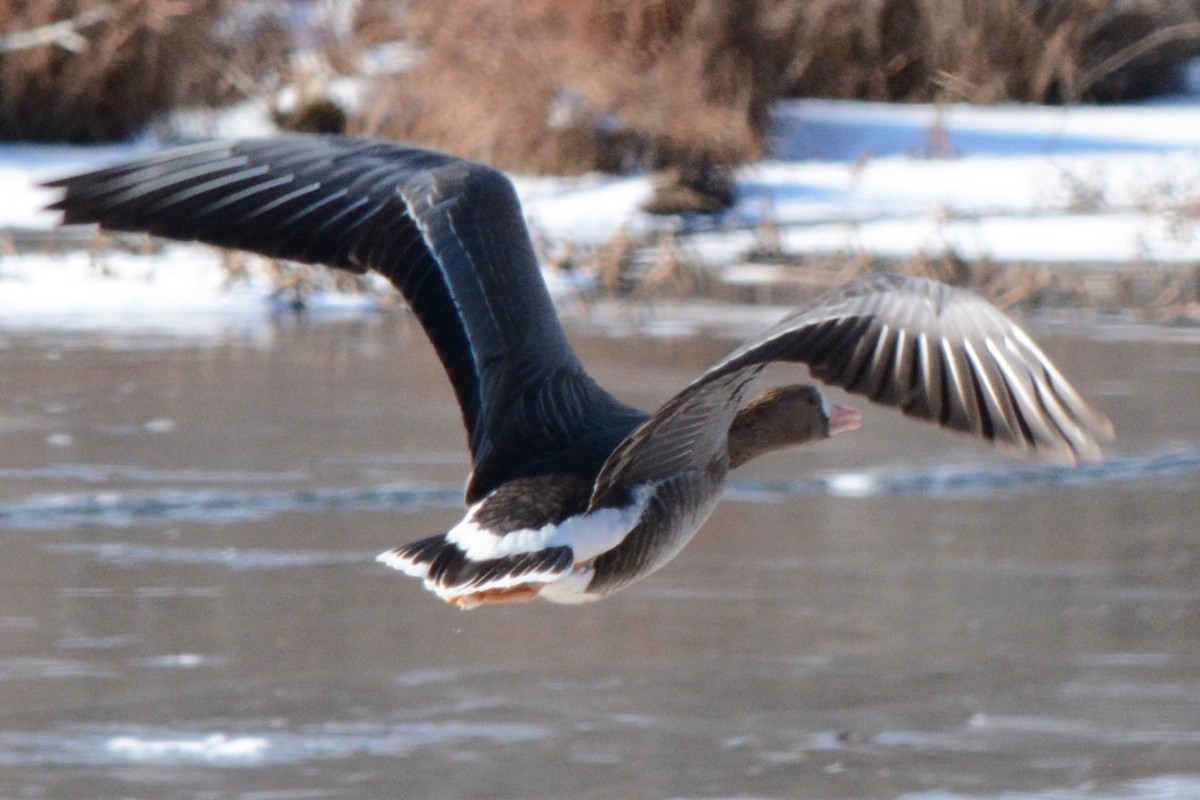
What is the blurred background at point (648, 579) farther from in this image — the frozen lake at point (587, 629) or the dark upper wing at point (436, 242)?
the dark upper wing at point (436, 242)

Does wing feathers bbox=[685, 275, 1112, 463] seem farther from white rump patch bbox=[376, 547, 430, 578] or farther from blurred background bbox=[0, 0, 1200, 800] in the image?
blurred background bbox=[0, 0, 1200, 800]

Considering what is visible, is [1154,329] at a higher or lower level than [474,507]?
lower

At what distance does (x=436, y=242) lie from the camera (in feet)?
15.0

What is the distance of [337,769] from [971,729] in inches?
57.4

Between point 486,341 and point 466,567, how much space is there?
74 centimetres

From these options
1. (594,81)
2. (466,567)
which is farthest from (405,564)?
(594,81)

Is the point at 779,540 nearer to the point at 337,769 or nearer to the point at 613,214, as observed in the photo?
the point at 337,769

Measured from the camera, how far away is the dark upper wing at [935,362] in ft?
11.0

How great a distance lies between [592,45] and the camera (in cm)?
1719

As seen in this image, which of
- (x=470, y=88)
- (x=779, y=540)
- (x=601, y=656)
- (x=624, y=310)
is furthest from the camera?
(x=470, y=88)

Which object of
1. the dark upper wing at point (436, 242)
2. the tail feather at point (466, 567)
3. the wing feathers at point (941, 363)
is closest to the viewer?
the wing feathers at point (941, 363)

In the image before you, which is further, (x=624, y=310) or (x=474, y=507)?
(x=624, y=310)

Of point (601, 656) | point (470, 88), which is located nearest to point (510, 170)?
point (470, 88)

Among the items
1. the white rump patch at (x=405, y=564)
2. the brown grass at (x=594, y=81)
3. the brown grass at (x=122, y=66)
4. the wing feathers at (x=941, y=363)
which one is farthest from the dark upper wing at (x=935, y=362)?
the brown grass at (x=122, y=66)
